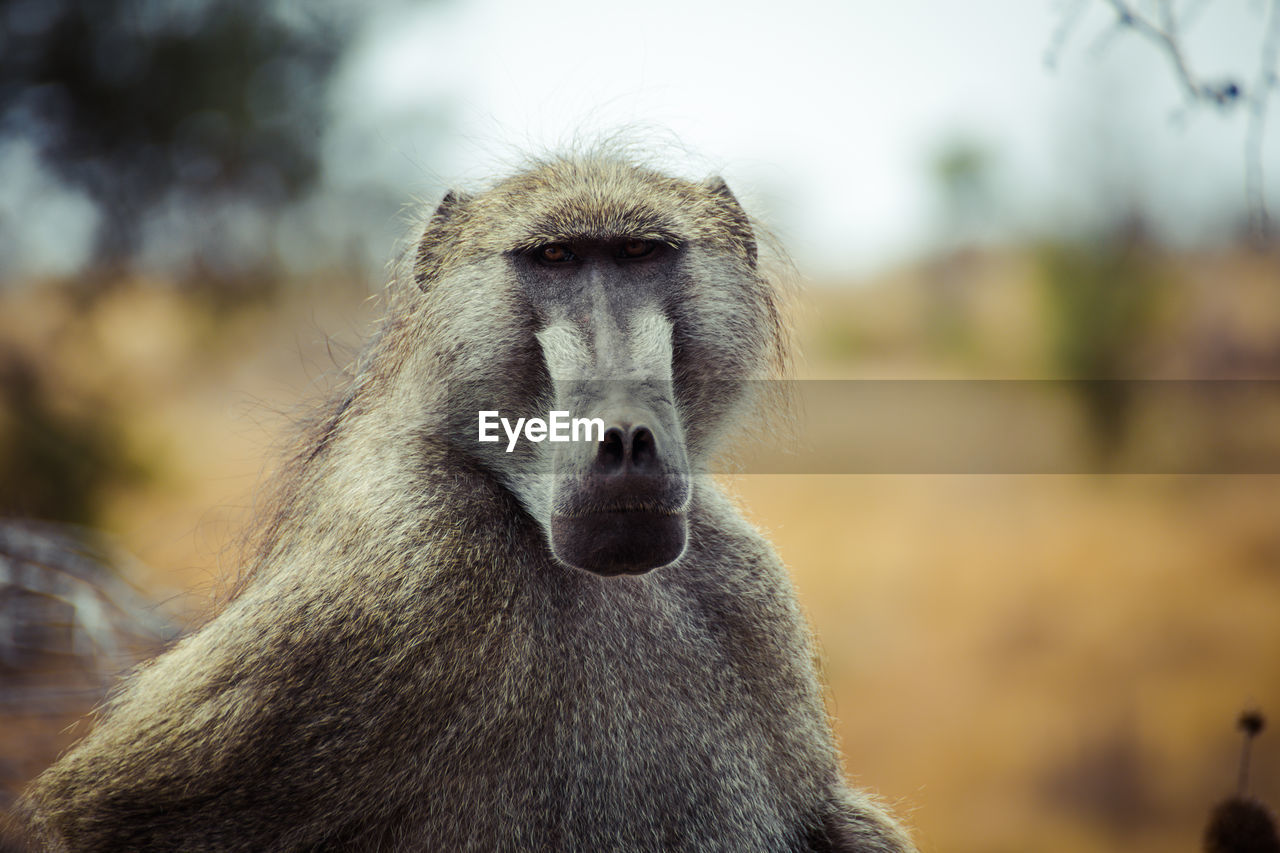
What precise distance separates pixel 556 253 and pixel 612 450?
44cm

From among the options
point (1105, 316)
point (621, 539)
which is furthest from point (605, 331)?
point (1105, 316)

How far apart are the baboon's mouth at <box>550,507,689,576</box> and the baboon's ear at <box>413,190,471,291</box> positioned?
0.60m

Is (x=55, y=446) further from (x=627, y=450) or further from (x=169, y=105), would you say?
(x=627, y=450)

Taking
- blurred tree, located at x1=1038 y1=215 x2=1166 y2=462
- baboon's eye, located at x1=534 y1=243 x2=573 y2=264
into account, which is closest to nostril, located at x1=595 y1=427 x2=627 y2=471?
baboon's eye, located at x1=534 y1=243 x2=573 y2=264

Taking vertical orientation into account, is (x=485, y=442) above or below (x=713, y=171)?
below

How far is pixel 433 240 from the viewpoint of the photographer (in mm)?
1712

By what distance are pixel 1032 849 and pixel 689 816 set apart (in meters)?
5.16

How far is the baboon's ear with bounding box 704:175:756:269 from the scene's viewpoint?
1772mm

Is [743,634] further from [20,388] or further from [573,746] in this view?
[20,388]

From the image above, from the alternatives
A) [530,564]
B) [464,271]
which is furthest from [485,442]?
[464,271]

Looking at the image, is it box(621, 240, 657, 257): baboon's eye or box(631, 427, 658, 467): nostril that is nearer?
box(631, 427, 658, 467): nostril

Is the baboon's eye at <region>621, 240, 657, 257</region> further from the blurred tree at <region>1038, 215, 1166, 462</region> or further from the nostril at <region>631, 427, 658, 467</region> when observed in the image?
the blurred tree at <region>1038, 215, 1166, 462</region>

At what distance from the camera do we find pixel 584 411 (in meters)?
1.32

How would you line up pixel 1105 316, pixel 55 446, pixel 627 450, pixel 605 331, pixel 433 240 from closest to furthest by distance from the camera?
pixel 627 450, pixel 605 331, pixel 433 240, pixel 55 446, pixel 1105 316
